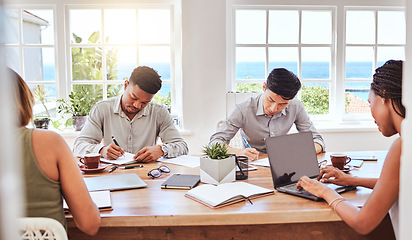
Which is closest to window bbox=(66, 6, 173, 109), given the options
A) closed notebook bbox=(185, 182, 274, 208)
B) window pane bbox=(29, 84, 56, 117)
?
window pane bbox=(29, 84, 56, 117)

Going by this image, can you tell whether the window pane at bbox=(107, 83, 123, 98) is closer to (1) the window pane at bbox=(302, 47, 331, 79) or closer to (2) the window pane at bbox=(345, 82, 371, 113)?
(1) the window pane at bbox=(302, 47, 331, 79)

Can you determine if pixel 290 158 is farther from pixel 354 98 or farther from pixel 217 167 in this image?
pixel 354 98

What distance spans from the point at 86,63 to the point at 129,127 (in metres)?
1.63

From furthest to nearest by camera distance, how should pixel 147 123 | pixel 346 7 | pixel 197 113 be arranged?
pixel 346 7 < pixel 197 113 < pixel 147 123

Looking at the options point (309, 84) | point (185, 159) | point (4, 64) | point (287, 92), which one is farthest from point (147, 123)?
point (4, 64)

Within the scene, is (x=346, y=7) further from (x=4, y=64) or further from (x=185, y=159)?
(x=4, y=64)

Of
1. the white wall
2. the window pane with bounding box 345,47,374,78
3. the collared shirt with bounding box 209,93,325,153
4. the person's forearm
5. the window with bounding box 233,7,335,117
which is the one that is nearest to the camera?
the person's forearm

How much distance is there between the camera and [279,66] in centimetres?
424

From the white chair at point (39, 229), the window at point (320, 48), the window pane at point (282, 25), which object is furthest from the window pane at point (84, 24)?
the white chair at point (39, 229)

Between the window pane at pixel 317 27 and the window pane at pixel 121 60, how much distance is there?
6.15ft

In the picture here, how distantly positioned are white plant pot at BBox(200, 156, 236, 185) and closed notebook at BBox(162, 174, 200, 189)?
6 centimetres

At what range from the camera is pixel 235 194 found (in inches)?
61.4

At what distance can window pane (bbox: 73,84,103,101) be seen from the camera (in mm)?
4090

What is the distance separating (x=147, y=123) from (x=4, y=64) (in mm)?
2578
